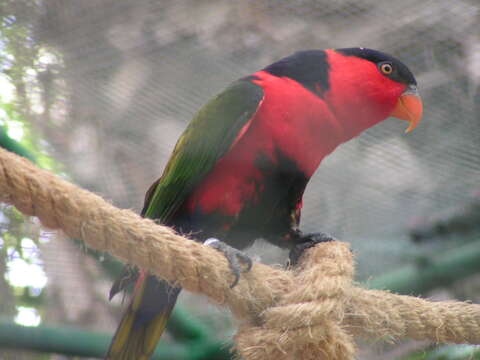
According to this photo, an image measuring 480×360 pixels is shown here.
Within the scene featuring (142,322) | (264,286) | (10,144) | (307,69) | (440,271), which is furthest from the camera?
(440,271)

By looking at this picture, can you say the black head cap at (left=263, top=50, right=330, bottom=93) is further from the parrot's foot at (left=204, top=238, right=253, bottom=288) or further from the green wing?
the parrot's foot at (left=204, top=238, right=253, bottom=288)

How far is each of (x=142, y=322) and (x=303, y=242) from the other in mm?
431

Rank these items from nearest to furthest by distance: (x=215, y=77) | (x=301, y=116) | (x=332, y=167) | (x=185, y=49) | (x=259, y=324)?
(x=259, y=324), (x=301, y=116), (x=185, y=49), (x=215, y=77), (x=332, y=167)

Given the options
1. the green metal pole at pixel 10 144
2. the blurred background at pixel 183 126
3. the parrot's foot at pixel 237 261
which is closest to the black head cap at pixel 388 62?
the blurred background at pixel 183 126

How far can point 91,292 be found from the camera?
1.91m

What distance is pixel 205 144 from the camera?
131cm

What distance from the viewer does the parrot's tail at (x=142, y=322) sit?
4.00 feet

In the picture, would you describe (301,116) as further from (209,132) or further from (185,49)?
(185,49)

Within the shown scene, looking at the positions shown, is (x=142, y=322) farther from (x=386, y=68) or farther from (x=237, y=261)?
(x=386, y=68)

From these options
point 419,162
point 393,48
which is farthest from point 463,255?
point 393,48

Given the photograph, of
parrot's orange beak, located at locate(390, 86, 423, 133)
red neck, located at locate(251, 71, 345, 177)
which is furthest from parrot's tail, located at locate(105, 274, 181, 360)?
parrot's orange beak, located at locate(390, 86, 423, 133)

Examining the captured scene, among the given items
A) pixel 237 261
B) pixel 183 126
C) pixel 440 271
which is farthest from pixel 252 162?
pixel 440 271

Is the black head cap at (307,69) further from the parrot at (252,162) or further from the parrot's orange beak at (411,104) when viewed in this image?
the parrot's orange beak at (411,104)

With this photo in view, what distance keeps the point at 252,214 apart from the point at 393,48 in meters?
0.83
